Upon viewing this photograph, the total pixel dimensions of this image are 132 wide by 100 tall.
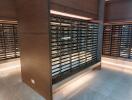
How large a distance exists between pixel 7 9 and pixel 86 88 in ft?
10.9

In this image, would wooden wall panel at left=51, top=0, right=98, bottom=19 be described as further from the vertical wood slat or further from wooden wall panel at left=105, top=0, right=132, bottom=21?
the vertical wood slat

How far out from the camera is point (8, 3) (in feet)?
11.3

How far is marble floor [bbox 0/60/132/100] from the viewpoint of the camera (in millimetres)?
2533

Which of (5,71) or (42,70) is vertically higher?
(42,70)

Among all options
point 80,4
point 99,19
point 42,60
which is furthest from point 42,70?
point 99,19

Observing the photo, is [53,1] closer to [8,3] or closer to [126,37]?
[8,3]

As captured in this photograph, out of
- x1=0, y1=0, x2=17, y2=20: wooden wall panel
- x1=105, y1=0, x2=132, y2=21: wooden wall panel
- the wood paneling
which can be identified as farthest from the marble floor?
x1=105, y1=0, x2=132, y2=21: wooden wall panel

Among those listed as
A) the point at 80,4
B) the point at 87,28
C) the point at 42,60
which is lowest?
the point at 42,60

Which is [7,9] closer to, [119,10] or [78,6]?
[78,6]

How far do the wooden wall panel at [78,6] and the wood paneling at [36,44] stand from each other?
1.19 ft

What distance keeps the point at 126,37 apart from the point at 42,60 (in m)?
3.57

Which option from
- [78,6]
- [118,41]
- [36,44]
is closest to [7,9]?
[36,44]

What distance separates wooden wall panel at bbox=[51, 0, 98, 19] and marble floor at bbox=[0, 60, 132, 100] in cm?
192

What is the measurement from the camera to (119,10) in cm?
423
